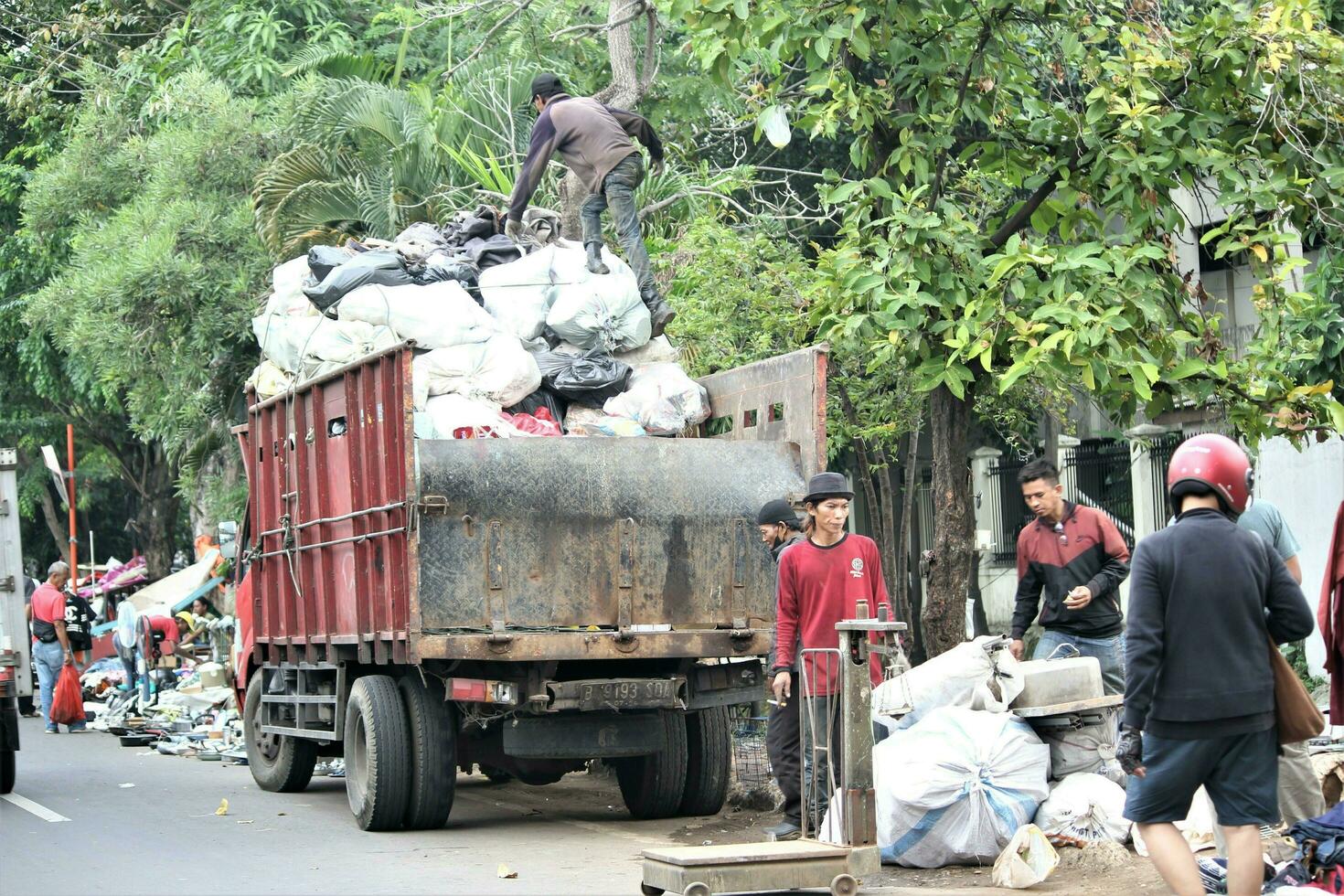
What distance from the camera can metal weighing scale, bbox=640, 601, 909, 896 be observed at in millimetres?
6582

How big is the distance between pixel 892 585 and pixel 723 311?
436cm

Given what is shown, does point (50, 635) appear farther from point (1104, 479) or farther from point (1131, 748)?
point (1131, 748)

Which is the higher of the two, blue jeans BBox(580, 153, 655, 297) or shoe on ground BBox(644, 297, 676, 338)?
blue jeans BBox(580, 153, 655, 297)

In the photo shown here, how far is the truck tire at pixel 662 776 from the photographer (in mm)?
9647

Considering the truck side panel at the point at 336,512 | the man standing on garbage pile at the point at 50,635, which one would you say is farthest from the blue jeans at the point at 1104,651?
the man standing on garbage pile at the point at 50,635

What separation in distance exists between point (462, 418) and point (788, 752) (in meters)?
2.73

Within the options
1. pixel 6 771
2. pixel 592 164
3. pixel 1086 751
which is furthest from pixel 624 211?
pixel 6 771

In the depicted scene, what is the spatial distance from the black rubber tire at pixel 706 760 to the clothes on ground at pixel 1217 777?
427cm

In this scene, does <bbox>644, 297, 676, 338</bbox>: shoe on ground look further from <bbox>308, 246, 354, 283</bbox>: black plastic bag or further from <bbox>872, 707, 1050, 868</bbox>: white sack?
<bbox>872, 707, 1050, 868</bbox>: white sack

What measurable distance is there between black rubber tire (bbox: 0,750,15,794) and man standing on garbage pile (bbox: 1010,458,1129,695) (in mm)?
7269

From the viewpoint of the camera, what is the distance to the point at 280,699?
11016 mm

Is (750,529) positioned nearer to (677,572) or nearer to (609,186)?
(677,572)

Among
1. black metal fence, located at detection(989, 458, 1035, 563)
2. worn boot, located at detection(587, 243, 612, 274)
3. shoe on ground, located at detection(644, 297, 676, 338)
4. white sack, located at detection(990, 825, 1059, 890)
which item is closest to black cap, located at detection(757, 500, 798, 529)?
white sack, located at detection(990, 825, 1059, 890)

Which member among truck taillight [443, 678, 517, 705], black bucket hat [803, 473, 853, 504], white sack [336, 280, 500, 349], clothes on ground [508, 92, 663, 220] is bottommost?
truck taillight [443, 678, 517, 705]
